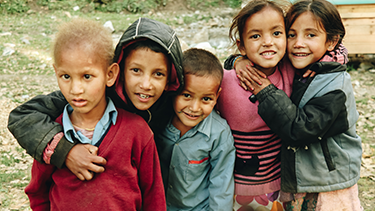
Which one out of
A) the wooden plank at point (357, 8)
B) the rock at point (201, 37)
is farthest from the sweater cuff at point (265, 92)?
the rock at point (201, 37)

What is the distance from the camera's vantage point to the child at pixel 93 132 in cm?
172

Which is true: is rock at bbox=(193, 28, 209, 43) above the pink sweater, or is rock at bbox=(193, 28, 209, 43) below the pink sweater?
below

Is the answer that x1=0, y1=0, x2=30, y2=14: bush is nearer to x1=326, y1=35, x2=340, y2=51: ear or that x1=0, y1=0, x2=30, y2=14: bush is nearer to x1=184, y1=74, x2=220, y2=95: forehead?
x1=184, y1=74, x2=220, y2=95: forehead

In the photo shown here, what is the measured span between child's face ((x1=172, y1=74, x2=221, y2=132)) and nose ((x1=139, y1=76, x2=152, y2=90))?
36cm

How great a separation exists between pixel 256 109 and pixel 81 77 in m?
1.28

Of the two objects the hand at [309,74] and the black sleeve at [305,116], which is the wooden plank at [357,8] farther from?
the black sleeve at [305,116]

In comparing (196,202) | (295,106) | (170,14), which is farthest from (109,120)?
(170,14)

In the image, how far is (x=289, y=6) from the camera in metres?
2.39

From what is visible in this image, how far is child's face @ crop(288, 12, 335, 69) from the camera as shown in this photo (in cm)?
220

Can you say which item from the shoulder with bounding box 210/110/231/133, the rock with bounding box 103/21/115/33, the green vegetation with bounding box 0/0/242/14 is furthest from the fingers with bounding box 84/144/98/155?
the green vegetation with bounding box 0/0/242/14

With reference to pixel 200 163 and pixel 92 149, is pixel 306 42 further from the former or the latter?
pixel 92 149

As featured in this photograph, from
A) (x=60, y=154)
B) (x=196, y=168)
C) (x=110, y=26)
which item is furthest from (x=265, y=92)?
(x=110, y=26)

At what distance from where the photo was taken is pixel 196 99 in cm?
221

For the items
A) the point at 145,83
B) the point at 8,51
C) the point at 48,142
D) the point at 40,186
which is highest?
the point at 145,83
